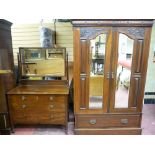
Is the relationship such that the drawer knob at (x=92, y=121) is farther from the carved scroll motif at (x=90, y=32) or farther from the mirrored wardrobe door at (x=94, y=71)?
the carved scroll motif at (x=90, y=32)

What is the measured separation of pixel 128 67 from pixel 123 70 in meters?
0.08

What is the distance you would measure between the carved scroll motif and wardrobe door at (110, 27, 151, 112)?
0.18 metres

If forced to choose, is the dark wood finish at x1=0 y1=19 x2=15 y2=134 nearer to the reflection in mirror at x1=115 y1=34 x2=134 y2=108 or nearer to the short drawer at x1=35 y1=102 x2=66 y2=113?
the short drawer at x1=35 y1=102 x2=66 y2=113

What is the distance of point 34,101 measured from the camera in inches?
87.9

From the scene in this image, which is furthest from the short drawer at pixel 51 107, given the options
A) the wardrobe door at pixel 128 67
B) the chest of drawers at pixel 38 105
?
the wardrobe door at pixel 128 67

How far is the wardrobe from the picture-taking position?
191 centimetres

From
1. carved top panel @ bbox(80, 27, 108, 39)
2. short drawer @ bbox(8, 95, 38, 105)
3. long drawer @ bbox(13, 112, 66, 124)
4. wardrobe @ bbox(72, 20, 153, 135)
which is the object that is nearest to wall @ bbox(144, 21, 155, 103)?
wardrobe @ bbox(72, 20, 153, 135)

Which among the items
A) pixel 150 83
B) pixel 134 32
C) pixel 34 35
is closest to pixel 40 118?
pixel 34 35

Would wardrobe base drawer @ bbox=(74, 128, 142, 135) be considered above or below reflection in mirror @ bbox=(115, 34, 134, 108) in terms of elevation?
below

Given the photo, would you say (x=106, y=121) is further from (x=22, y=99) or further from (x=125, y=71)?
(x=22, y=99)

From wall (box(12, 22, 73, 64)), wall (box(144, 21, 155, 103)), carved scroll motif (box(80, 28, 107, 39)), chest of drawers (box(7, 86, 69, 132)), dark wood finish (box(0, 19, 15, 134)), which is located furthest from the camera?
wall (box(144, 21, 155, 103))

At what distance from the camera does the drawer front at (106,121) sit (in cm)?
223

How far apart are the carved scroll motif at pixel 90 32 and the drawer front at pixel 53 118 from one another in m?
1.19
